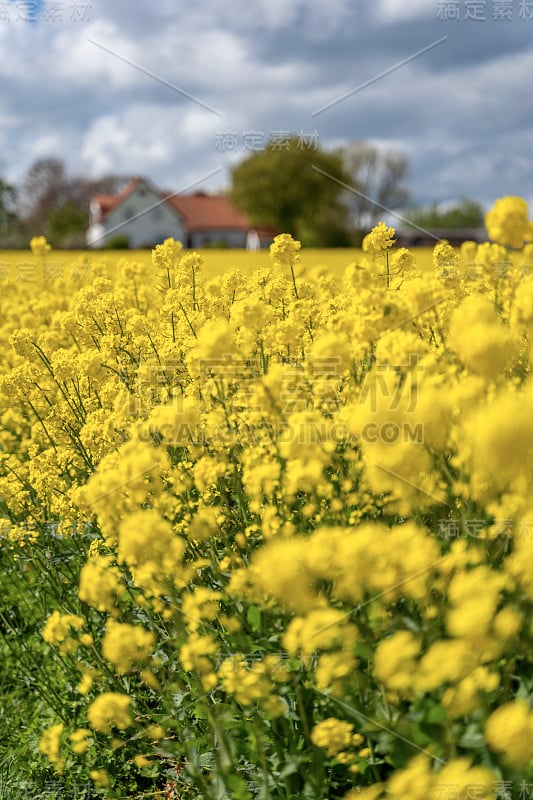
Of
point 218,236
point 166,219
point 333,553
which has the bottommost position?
point 333,553

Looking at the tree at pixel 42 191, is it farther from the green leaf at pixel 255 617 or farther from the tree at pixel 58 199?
the green leaf at pixel 255 617

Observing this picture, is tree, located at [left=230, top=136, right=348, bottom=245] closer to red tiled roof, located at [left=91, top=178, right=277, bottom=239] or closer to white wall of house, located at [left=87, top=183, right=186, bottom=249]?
white wall of house, located at [left=87, top=183, right=186, bottom=249]

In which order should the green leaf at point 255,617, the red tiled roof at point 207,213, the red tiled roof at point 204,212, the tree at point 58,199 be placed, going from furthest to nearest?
1. the red tiled roof at point 207,213
2. the red tiled roof at point 204,212
3. the tree at point 58,199
4. the green leaf at point 255,617

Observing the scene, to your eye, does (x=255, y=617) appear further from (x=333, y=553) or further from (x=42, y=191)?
(x=42, y=191)

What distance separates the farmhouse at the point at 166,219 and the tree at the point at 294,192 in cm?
286

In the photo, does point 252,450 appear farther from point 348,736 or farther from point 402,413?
point 348,736

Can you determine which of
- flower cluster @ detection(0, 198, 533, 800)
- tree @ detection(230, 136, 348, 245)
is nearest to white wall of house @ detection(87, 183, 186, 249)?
tree @ detection(230, 136, 348, 245)

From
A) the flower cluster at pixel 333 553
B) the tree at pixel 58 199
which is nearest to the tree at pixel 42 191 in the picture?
the tree at pixel 58 199

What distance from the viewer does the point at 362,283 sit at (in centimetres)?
314

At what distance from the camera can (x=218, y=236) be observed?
67.9 m

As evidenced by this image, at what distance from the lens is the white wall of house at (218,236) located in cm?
6712

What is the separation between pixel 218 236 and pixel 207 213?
2399 mm

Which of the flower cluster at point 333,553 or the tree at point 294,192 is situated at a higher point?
the tree at point 294,192

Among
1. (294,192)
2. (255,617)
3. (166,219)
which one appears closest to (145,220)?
(166,219)
